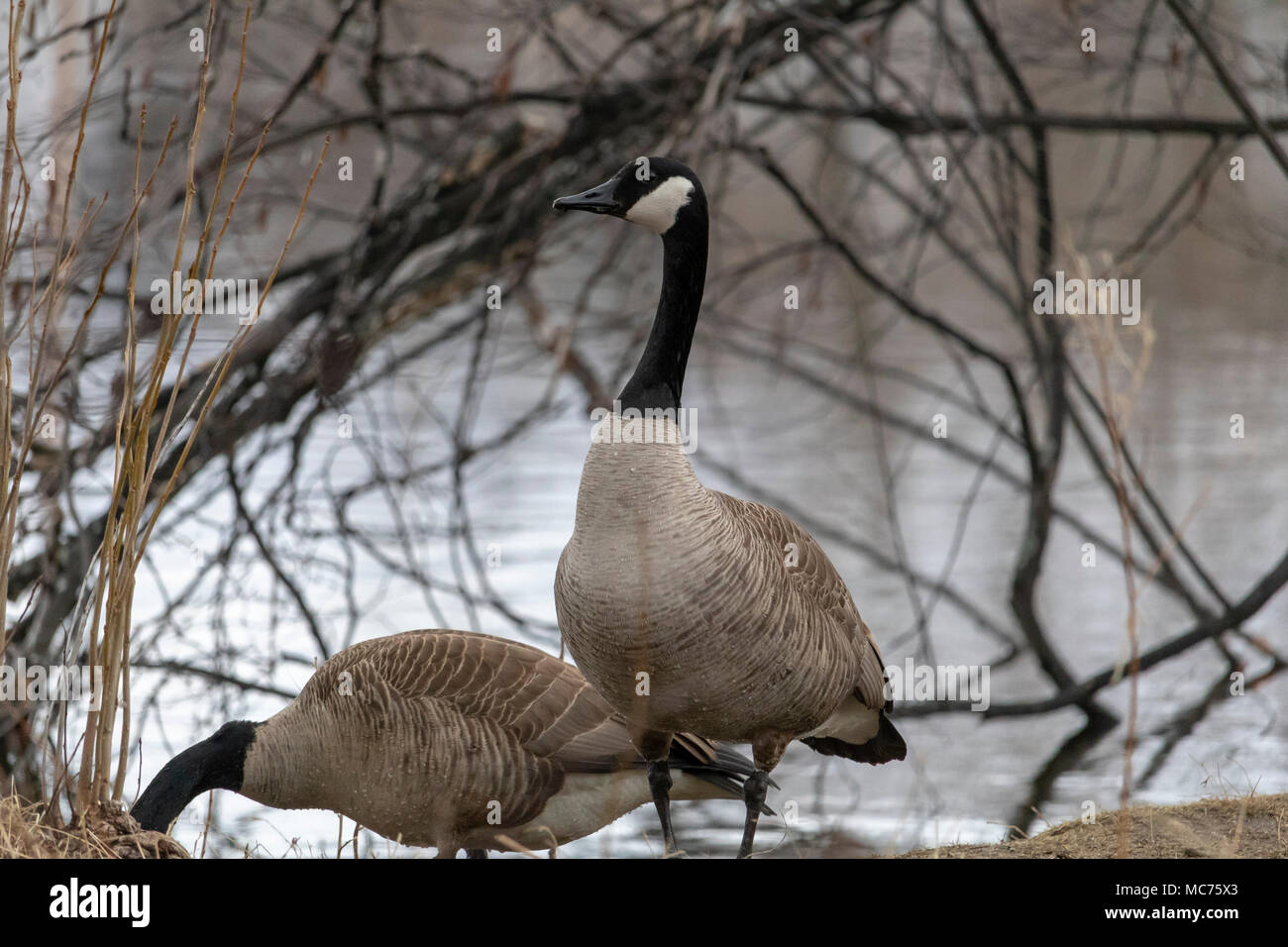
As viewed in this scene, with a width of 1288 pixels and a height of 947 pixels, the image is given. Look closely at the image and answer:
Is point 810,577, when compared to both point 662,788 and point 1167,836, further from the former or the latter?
→ point 1167,836

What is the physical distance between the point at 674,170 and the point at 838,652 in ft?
4.32

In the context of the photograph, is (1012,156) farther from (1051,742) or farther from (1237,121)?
(1051,742)

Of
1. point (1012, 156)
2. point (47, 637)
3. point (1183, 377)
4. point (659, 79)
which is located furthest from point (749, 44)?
point (1183, 377)

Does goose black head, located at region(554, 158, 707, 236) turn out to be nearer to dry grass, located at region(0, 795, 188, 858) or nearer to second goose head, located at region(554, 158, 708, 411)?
second goose head, located at region(554, 158, 708, 411)

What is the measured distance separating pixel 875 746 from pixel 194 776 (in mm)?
1973

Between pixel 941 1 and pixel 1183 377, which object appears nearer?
pixel 941 1

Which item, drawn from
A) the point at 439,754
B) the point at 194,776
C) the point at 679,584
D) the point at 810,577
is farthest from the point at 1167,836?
the point at 194,776

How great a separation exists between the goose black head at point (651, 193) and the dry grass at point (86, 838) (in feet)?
6.06

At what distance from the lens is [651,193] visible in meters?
3.59

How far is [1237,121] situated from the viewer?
22.0 feet

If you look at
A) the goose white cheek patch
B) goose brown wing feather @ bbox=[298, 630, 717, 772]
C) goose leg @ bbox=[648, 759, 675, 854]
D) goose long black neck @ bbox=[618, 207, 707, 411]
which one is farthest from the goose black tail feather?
the goose white cheek patch

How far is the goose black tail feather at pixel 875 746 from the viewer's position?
13.7 feet

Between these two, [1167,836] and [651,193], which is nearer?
[651,193]

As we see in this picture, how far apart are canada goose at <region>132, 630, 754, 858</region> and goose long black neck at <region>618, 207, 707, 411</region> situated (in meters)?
1.08
